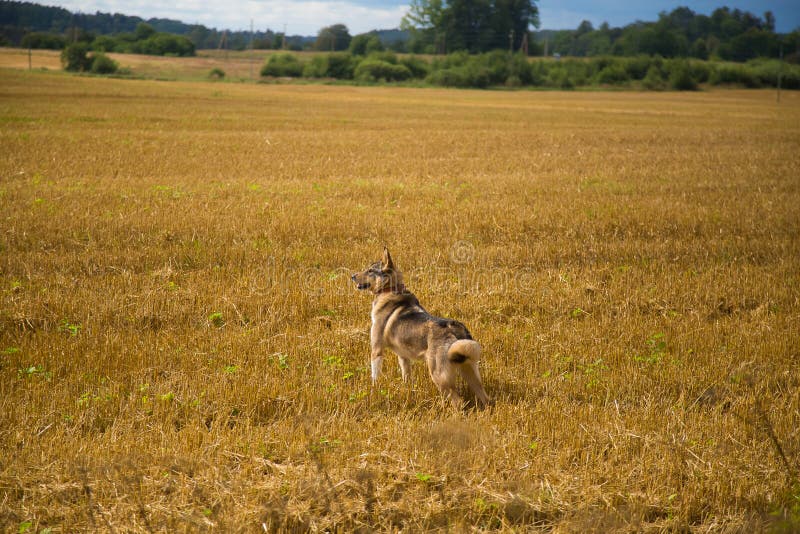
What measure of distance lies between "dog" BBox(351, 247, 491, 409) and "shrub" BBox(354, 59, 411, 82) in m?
93.2

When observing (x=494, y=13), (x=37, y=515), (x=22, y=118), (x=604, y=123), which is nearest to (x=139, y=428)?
(x=37, y=515)

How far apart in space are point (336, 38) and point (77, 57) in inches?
3410

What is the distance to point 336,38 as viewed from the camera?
15950cm

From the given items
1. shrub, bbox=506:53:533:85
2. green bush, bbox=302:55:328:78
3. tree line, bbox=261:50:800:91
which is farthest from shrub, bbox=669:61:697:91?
green bush, bbox=302:55:328:78

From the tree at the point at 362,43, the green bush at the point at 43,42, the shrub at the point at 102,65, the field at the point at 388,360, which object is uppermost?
the tree at the point at 362,43

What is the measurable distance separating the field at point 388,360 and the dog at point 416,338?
29 cm

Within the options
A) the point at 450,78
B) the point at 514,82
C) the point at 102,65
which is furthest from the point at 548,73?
the point at 102,65

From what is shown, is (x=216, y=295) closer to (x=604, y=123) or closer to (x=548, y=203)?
(x=548, y=203)

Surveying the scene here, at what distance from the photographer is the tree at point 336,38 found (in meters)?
158

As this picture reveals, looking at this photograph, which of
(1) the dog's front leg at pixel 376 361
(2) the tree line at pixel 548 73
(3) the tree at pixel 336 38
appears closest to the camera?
(1) the dog's front leg at pixel 376 361

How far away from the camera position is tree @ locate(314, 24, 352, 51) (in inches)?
6227

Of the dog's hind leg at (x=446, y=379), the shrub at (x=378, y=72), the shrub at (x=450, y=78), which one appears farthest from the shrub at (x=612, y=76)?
the dog's hind leg at (x=446, y=379)

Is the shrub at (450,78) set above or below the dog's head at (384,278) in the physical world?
above

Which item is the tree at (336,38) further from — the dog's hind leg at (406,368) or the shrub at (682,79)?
the dog's hind leg at (406,368)
